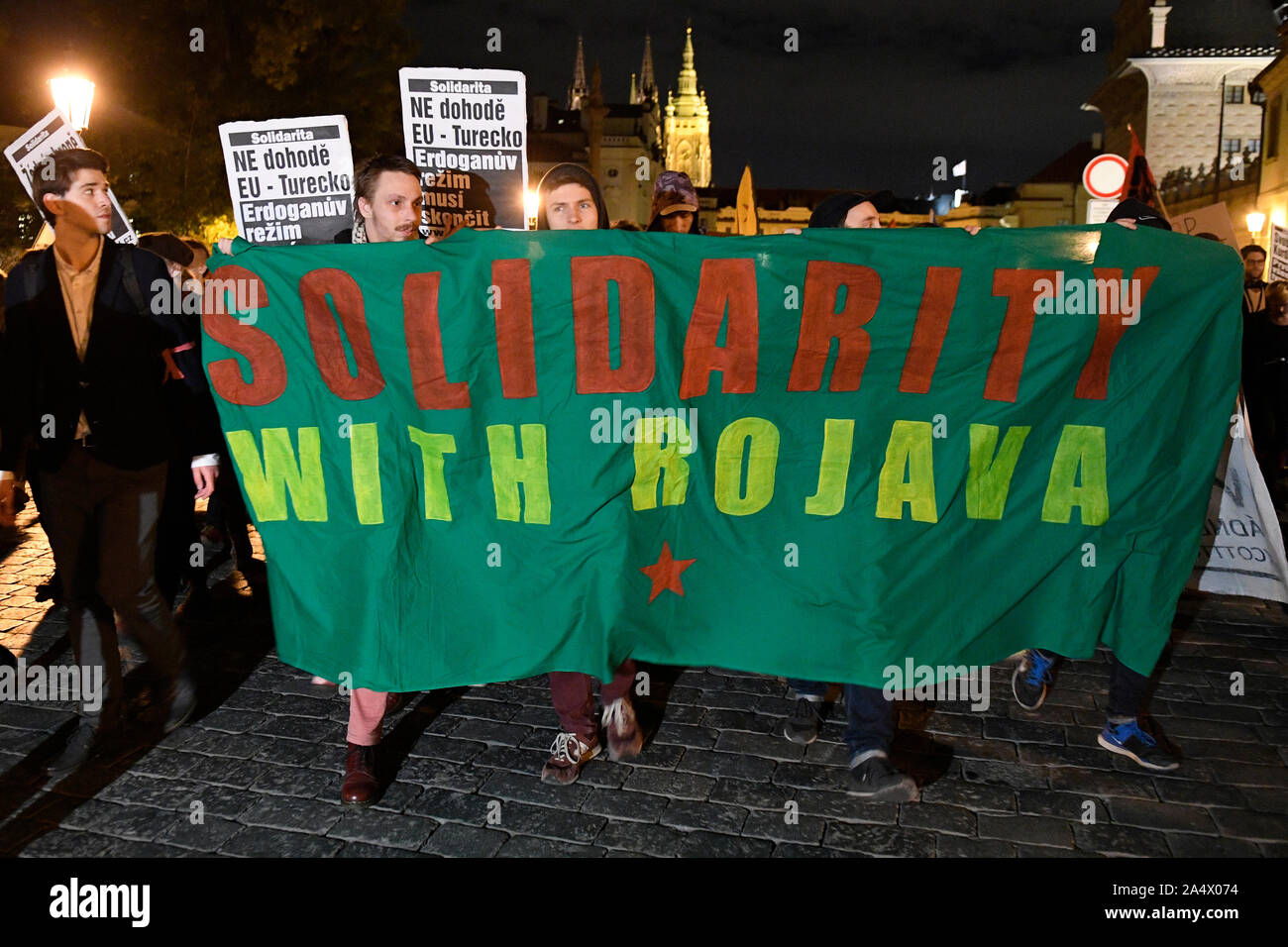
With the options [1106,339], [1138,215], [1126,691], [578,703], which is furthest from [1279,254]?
[578,703]

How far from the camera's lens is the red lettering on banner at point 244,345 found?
4004 millimetres

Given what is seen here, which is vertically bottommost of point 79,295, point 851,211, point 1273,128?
point 79,295

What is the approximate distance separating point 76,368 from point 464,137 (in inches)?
182

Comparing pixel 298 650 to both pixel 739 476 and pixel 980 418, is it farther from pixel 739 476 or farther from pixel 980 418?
pixel 980 418

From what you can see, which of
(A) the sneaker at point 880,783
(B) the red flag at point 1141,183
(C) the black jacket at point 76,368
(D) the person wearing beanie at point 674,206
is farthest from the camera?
(D) the person wearing beanie at point 674,206

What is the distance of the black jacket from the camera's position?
13.5 feet

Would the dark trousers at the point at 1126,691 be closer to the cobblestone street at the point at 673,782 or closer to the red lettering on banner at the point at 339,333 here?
the cobblestone street at the point at 673,782

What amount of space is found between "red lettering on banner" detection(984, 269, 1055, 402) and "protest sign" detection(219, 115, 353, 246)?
6.30m

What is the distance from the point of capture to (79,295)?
4.22 m

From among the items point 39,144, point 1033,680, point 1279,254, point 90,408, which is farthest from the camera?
Answer: point 1279,254

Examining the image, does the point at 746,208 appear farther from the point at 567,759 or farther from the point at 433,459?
the point at 567,759

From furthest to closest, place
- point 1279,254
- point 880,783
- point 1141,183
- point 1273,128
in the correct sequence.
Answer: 1. point 1273,128
2. point 1279,254
3. point 1141,183
4. point 880,783

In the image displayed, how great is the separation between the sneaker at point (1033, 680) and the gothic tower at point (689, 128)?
485 feet

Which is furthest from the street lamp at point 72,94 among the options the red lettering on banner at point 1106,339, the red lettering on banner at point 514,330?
the red lettering on banner at point 1106,339
